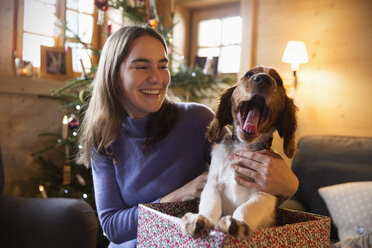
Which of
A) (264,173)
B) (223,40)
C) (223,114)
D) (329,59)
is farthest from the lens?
(223,40)

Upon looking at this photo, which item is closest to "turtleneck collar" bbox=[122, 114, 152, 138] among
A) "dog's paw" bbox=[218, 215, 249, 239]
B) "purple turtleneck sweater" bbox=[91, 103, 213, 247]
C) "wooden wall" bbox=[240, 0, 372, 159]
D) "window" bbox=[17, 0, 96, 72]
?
"purple turtleneck sweater" bbox=[91, 103, 213, 247]

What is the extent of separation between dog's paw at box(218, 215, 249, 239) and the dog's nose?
0.37 meters

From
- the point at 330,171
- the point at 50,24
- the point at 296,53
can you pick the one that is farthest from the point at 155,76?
the point at 50,24

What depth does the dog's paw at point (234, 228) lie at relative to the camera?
0.61 metres

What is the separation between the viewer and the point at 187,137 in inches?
49.0

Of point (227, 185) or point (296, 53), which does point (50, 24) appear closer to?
→ point (296, 53)

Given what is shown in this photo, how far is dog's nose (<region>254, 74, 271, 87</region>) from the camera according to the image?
2.84 feet

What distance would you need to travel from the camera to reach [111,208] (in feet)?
3.98

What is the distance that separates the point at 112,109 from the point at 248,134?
581mm

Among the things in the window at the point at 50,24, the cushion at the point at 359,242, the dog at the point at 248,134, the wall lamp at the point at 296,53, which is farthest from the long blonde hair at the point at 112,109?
the wall lamp at the point at 296,53

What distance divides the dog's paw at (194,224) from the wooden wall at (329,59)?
246 cm

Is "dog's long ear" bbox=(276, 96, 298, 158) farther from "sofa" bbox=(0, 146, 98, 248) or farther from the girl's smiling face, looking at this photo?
"sofa" bbox=(0, 146, 98, 248)

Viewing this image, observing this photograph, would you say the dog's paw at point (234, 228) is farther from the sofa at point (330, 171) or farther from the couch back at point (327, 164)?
the couch back at point (327, 164)

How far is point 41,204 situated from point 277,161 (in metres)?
1.00
